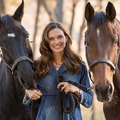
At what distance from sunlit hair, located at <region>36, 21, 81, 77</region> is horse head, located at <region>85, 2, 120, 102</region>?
32 cm

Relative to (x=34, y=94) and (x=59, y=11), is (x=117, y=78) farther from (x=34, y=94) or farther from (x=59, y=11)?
(x=59, y=11)

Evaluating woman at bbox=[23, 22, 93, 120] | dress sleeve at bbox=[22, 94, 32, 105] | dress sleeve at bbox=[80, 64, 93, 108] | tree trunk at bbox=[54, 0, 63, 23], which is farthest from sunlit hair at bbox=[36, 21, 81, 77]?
tree trunk at bbox=[54, 0, 63, 23]

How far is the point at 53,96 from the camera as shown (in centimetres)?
353

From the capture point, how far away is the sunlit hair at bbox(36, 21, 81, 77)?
11.6 feet

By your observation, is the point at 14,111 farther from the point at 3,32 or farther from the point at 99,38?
the point at 99,38

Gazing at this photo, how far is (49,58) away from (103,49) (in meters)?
0.82

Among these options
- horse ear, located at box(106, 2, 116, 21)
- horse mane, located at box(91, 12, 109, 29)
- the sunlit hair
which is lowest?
the sunlit hair

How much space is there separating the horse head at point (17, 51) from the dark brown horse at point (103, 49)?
0.78 m

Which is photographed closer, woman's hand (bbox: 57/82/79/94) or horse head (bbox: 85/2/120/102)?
horse head (bbox: 85/2/120/102)

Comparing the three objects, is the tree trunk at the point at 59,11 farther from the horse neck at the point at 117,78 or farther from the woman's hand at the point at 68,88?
the woman's hand at the point at 68,88

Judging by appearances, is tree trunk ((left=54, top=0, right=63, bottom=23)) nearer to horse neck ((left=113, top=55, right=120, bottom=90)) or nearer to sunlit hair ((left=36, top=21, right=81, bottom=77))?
sunlit hair ((left=36, top=21, right=81, bottom=77))

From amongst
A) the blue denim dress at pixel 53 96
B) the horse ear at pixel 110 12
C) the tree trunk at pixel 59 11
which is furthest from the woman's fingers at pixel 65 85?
the tree trunk at pixel 59 11

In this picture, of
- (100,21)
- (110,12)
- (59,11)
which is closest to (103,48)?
(100,21)

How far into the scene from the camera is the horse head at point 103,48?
3.00 m
